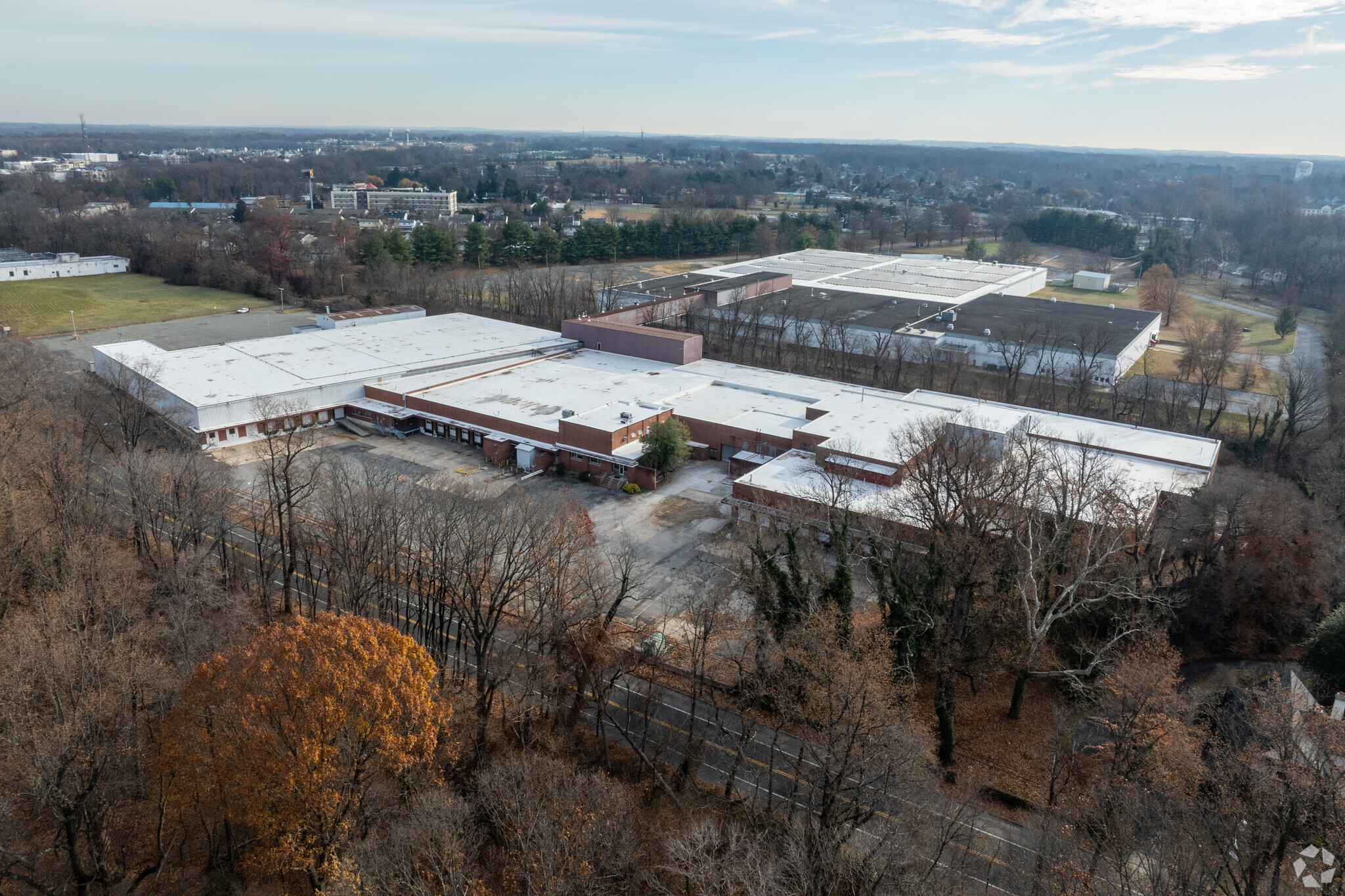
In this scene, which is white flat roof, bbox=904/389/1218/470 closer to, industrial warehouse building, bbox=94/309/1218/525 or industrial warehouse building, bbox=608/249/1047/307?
industrial warehouse building, bbox=94/309/1218/525

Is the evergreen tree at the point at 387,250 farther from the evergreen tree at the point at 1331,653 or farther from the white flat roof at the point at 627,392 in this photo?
the evergreen tree at the point at 1331,653

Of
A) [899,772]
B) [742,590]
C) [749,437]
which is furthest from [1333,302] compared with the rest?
[899,772]

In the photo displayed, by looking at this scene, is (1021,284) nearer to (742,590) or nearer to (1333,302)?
(1333,302)

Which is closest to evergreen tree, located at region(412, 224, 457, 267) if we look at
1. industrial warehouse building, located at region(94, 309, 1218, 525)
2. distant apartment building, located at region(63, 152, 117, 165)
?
industrial warehouse building, located at region(94, 309, 1218, 525)

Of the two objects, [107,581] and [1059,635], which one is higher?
[107,581]

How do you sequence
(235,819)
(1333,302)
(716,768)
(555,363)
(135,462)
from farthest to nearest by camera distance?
(1333,302) < (555,363) < (135,462) < (716,768) < (235,819)

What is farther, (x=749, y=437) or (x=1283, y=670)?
(x=749, y=437)
